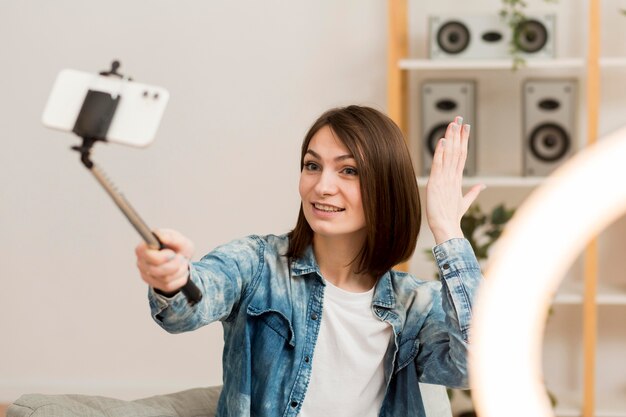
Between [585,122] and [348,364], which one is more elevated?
[585,122]

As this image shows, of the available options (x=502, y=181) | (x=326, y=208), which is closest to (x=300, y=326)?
(x=326, y=208)

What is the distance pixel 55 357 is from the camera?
12.8ft

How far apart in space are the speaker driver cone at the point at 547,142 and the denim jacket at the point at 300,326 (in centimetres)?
161

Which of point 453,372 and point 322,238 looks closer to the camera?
point 453,372

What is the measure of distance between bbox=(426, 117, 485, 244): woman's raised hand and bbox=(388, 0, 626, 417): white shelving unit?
5.11 ft

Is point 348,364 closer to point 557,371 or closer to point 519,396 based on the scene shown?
point 519,396

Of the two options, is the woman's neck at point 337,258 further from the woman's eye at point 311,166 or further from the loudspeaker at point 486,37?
the loudspeaker at point 486,37

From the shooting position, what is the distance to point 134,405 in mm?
1937

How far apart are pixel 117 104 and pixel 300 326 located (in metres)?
0.84

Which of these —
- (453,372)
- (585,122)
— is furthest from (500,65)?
(453,372)

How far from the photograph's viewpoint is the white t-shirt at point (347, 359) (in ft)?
5.83

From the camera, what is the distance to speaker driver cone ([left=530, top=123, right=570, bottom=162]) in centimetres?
334

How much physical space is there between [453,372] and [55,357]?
2.52m

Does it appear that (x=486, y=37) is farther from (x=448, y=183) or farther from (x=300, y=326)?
(x=300, y=326)
